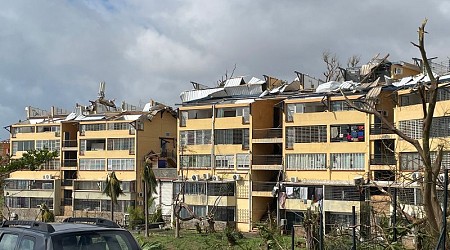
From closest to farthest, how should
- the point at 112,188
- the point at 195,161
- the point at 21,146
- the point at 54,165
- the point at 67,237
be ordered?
the point at 67,237 < the point at 195,161 < the point at 112,188 < the point at 54,165 < the point at 21,146

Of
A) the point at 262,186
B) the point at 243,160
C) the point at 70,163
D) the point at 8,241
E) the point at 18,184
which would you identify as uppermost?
the point at 8,241

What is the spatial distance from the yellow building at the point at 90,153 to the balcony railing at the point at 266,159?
461 inches

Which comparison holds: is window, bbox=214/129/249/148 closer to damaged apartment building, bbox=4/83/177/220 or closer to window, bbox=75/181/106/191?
damaged apartment building, bbox=4/83/177/220

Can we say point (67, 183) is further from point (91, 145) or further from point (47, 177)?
point (91, 145)

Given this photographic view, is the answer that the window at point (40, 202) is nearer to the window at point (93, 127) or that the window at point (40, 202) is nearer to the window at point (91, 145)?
the window at point (91, 145)

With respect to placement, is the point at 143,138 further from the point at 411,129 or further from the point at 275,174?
the point at 411,129

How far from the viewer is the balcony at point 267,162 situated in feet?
138

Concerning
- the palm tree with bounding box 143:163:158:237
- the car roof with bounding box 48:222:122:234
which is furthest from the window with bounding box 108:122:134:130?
the car roof with bounding box 48:222:122:234

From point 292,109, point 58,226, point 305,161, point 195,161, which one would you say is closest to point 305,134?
point 305,161

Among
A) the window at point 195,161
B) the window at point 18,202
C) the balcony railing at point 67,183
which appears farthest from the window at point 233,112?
the window at point 18,202

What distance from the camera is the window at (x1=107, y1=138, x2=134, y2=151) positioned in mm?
51062

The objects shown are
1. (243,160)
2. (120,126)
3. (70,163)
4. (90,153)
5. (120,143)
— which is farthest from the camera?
(70,163)

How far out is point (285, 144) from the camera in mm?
41438

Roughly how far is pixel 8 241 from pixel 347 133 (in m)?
32.3
